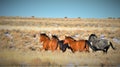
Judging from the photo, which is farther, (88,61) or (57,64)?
(88,61)

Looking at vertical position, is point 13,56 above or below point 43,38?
below

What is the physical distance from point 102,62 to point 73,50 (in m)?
1.83

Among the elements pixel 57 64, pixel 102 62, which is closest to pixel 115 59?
pixel 102 62

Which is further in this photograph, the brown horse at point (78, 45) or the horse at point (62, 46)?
the horse at point (62, 46)

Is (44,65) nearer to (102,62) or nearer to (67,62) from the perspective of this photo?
(67,62)

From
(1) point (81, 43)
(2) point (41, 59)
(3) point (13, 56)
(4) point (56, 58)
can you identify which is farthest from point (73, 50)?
(3) point (13, 56)

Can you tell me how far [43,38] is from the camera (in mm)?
9625

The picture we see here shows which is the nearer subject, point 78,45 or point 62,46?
point 78,45

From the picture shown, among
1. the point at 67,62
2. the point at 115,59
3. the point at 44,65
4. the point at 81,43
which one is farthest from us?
the point at 81,43

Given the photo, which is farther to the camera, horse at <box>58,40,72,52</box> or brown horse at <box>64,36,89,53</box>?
horse at <box>58,40,72,52</box>

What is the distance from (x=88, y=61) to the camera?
26.4ft

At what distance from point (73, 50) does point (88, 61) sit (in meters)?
1.40

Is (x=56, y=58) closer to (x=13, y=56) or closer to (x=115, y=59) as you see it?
(x=13, y=56)

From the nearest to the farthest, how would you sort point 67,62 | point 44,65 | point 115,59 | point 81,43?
point 44,65 < point 67,62 < point 115,59 < point 81,43
